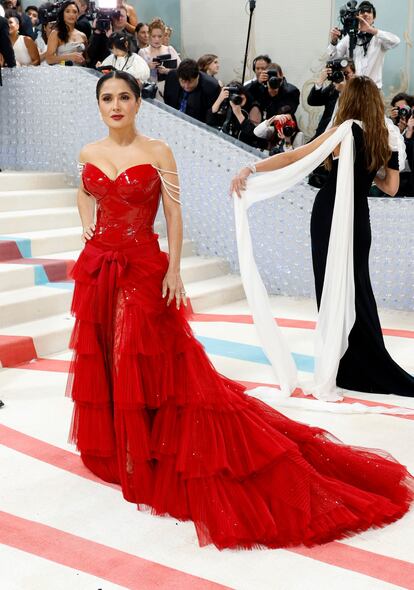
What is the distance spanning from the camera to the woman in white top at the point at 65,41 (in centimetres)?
749

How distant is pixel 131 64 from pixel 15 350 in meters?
3.19

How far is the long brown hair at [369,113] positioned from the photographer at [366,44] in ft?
9.31

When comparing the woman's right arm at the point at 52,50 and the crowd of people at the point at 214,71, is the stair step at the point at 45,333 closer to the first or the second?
the crowd of people at the point at 214,71

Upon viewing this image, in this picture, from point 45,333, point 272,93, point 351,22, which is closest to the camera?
point 45,333

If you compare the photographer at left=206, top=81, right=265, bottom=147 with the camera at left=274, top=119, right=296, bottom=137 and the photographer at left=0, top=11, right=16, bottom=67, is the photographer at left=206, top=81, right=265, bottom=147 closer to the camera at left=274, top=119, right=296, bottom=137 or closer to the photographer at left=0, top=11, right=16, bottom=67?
the camera at left=274, top=119, right=296, bottom=137

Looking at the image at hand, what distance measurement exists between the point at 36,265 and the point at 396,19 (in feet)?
15.5

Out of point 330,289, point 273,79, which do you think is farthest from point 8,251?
point 273,79

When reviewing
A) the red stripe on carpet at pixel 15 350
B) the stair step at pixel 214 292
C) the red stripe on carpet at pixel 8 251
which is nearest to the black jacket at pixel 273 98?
the stair step at pixel 214 292

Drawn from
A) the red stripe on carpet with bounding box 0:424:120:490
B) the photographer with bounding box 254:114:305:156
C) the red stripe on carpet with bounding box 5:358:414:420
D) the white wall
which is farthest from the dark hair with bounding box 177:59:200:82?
the red stripe on carpet with bounding box 0:424:120:490

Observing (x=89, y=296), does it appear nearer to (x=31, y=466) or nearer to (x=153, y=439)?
(x=153, y=439)

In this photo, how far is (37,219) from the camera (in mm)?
6480

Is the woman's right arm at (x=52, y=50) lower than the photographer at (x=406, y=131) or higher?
higher

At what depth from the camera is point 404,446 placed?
3604 mm

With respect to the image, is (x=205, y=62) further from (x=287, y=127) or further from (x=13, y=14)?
(x=13, y=14)
